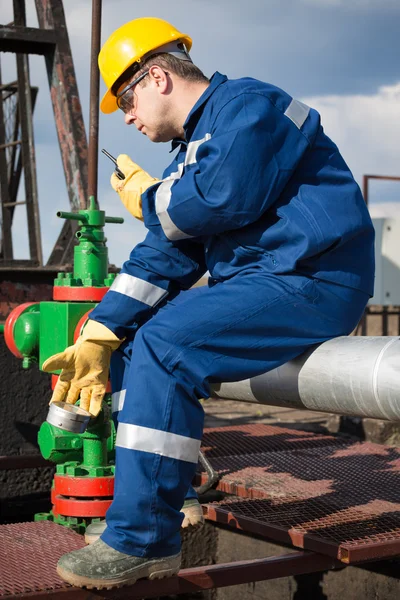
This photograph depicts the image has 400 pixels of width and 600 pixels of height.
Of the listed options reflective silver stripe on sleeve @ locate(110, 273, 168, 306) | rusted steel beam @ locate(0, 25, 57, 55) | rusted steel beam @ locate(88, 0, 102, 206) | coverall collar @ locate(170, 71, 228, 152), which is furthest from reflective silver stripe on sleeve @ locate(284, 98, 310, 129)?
rusted steel beam @ locate(0, 25, 57, 55)

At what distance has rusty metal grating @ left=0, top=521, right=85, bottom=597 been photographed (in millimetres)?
2172

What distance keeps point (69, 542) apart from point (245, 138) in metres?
1.36

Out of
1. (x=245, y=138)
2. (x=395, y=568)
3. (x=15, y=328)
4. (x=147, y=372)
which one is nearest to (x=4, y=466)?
(x=15, y=328)

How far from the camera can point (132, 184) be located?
259 cm

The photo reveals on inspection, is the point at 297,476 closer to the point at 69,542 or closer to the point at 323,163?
the point at 69,542

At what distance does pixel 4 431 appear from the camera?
426 cm

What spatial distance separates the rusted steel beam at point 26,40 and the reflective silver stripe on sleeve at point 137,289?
9.50 ft

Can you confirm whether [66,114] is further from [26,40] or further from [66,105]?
[26,40]

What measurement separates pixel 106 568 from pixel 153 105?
1.26 metres

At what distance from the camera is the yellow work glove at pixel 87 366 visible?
2.47 meters

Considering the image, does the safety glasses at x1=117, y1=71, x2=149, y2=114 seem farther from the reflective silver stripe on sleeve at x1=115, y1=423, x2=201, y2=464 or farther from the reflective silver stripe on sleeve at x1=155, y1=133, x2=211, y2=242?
the reflective silver stripe on sleeve at x1=115, y1=423, x2=201, y2=464

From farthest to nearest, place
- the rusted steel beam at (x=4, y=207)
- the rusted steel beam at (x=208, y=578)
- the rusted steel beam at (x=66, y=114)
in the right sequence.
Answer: the rusted steel beam at (x=4, y=207), the rusted steel beam at (x=66, y=114), the rusted steel beam at (x=208, y=578)

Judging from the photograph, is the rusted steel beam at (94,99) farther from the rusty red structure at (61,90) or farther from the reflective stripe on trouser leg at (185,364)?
the rusty red structure at (61,90)

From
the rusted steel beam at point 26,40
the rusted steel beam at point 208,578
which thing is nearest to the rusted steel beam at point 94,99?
the rusted steel beam at point 208,578
